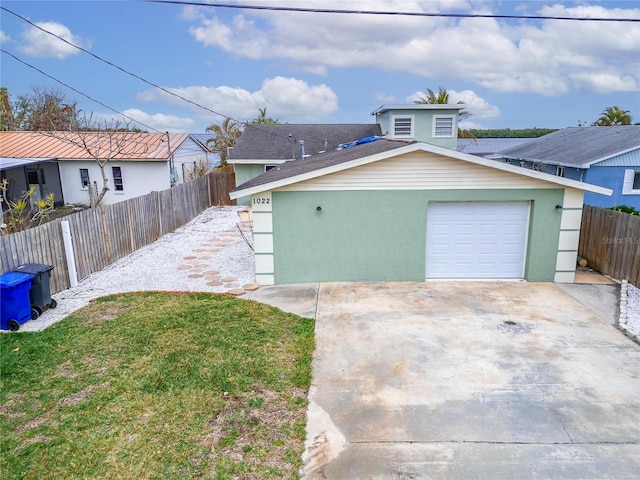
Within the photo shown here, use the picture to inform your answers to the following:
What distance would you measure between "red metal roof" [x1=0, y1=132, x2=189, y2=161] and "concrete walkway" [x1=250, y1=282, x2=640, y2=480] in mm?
17563

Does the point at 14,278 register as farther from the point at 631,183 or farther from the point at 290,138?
the point at 631,183

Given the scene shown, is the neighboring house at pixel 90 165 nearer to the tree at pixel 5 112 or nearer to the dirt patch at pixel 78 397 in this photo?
the tree at pixel 5 112

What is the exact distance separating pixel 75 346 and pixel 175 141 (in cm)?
2056

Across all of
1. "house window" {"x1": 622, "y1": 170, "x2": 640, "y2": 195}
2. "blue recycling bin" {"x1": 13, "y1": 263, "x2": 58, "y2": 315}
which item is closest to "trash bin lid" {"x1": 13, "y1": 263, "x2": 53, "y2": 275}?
"blue recycling bin" {"x1": 13, "y1": 263, "x2": 58, "y2": 315}

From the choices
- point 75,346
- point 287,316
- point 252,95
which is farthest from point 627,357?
point 252,95

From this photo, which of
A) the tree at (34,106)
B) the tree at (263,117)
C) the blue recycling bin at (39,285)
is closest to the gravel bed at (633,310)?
the blue recycling bin at (39,285)

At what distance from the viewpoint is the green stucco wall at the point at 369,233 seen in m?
9.70

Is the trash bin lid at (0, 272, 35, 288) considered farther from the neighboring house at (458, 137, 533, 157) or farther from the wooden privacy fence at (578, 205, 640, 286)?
the neighboring house at (458, 137, 533, 157)

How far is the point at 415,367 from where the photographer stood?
6.18 metres

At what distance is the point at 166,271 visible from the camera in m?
11.2

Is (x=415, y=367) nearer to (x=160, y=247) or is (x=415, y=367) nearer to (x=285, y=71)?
(x=160, y=247)

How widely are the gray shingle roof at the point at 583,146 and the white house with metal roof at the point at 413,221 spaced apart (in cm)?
1034

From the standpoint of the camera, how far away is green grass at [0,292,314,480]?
423 centimetres

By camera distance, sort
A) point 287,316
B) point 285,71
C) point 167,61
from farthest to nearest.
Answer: point 285,71 → point 167,61 → point 287,316
